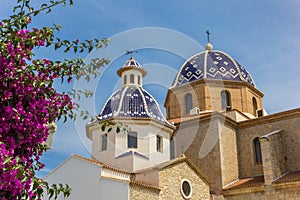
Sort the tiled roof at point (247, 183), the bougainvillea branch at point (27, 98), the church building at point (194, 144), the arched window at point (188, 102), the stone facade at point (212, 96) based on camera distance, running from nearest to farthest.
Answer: the bougainvillea branch at point (27, 98) < the church building at point (194, 144) < the tiled roof at point (247, 183) < the stone facade at point (212, 96) < the arched window at point (188, 102)

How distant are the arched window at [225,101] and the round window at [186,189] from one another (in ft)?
25.3

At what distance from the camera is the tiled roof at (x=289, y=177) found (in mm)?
14791

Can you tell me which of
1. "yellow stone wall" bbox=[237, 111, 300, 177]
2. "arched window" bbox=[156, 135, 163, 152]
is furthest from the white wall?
"yellow stone wall" bbox=[237, 111, 300, 177]

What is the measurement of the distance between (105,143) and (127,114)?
141cm

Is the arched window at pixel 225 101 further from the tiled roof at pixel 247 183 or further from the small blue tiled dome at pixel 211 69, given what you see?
the tiled roof at pixel 247 183

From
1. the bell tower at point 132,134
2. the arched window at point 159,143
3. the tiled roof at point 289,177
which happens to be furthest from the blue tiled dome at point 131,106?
the tiled roof at point 289,177

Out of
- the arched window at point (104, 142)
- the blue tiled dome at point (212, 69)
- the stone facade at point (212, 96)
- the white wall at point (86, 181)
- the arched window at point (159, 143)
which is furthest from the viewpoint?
the blue tiled dome at point (212, 69)

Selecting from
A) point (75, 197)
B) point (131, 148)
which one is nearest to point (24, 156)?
point (75, 197)

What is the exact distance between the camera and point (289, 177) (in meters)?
15.4

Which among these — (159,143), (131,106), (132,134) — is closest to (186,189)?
(159,143)

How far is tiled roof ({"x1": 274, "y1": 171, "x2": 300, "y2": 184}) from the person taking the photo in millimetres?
14791

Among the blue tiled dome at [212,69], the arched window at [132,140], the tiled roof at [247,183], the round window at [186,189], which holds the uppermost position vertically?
Answer: the blue tiled dome at [212,69]

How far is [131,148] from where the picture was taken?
13.7m

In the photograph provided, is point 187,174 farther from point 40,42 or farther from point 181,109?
point 40,42
